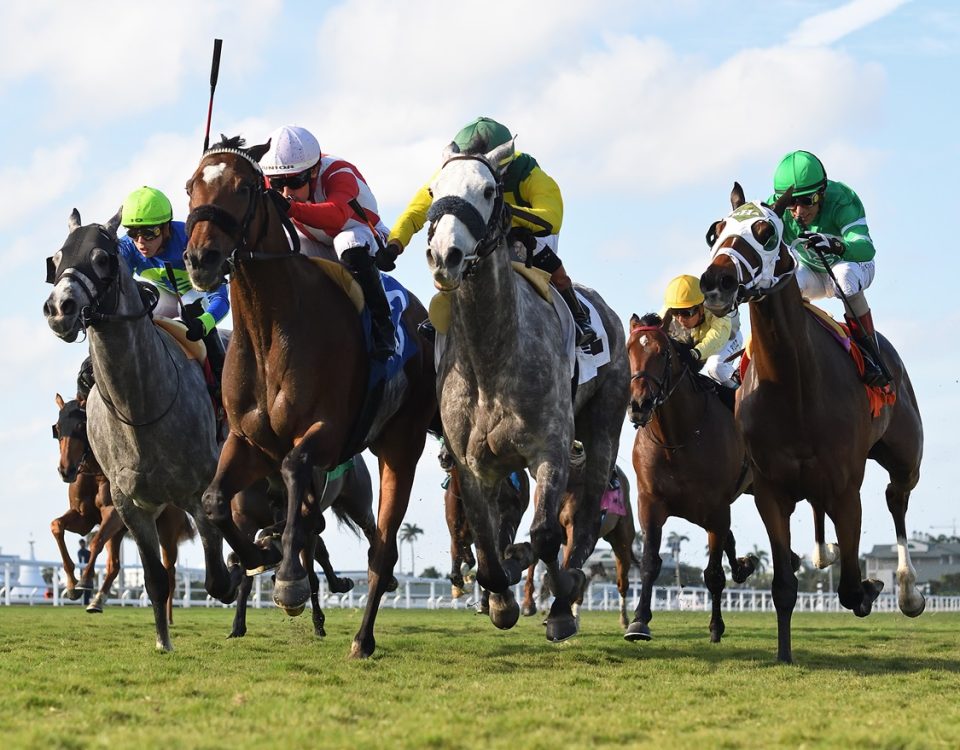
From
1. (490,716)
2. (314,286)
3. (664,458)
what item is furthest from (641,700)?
(664,458)

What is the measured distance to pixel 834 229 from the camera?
11.7 m

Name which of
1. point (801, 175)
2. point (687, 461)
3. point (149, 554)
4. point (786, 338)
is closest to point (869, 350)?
point (786, 338)

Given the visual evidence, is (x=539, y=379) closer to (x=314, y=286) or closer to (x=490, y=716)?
(x=314, y=286)

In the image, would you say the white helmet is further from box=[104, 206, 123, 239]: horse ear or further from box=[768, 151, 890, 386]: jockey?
box=[768, 151, 890, 386]: jockey

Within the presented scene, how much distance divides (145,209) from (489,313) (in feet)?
14.6

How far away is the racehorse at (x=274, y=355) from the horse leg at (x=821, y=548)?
461cm

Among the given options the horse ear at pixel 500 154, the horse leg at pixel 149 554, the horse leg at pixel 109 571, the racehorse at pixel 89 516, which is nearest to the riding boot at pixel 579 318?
the horse ear at pixel 500 154

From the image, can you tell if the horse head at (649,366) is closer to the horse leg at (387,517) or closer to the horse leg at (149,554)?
the horse leg at (387,517)

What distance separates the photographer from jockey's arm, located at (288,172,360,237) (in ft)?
33.7

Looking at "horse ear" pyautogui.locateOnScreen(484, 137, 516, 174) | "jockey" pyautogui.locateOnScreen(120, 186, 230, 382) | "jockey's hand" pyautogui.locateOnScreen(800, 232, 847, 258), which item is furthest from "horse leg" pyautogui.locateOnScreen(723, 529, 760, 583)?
"horse ear" pyautogui.locateOnScreen(484, 137, 516, 174)

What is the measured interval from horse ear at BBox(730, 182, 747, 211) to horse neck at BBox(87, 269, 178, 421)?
4692 mm

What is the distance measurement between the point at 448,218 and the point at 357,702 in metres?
2.83

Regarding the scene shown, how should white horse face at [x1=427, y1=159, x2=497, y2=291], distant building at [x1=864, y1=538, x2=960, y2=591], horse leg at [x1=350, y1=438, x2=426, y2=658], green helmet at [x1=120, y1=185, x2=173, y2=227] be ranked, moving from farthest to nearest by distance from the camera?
distant building at [x1=864, y1=538, x2=960, y2=591] < green helmet at [x1=120, y1=185, x2=173, y2=227] < horse leg at [x1=350, y1=438, x2=426, y2=658] < white horse face at [x1=427, y1=159, x2=497, y2=291]

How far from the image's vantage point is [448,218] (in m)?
8.12
